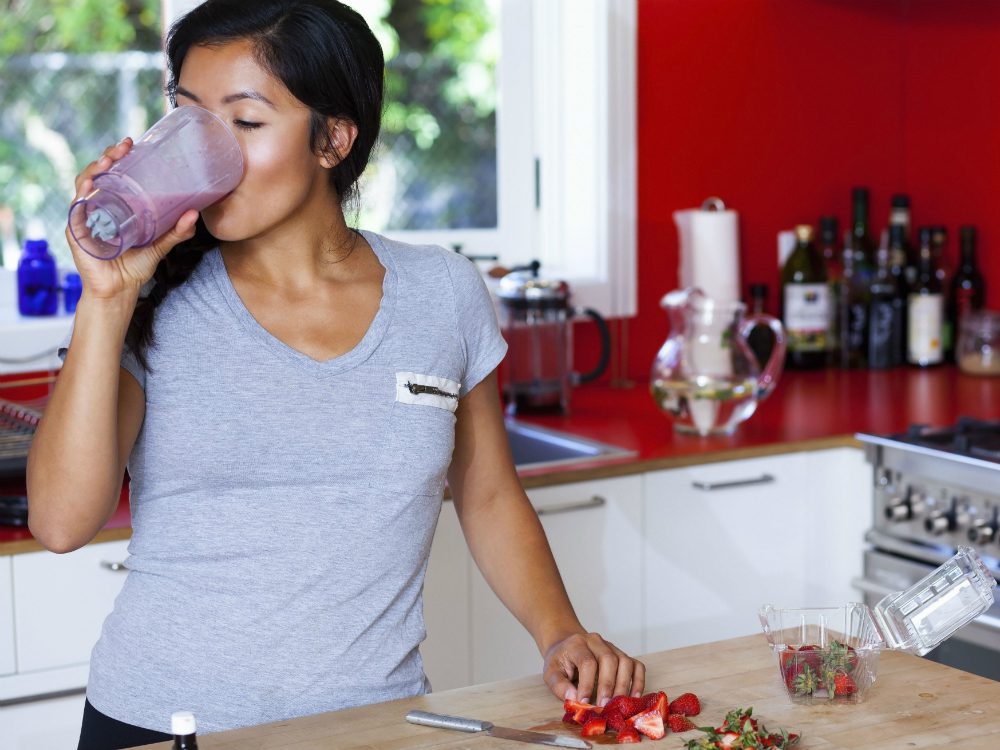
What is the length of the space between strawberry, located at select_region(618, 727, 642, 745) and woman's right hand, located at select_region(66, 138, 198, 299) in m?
0.57

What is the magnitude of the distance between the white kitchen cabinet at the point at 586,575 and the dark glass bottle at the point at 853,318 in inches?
42.1

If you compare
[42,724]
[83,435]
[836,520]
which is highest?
[83,435]

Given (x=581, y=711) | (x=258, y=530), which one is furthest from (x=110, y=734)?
(x=581, y=711)

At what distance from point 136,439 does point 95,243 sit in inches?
8.5

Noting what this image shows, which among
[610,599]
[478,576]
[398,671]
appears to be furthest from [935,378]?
[398,671]

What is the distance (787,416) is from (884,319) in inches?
23.8

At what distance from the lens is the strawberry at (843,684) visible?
1.26 m

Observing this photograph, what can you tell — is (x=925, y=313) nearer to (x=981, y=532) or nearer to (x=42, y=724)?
(x=981, y=532)

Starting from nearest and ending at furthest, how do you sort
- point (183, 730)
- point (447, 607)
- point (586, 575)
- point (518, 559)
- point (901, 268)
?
1. point (183, 730)
2. point (518, 559)
3. point (447, 607)
4. point (586, 575)
5. point (901, 268)

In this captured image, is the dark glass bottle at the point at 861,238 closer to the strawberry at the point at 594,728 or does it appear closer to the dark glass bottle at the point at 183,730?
the strawberry at the point at 594,728

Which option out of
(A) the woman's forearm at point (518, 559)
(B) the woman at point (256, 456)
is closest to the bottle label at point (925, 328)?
(A) the woman's forearm at point (518, 559)

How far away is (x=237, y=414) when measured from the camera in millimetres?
1331

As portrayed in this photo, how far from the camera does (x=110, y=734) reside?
4.38ft

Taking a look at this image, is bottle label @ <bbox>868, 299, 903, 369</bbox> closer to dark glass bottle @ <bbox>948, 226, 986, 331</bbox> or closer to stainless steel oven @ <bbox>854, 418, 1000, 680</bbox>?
dark glass bottle @ <bbox>948, 226, 986, 331</bbox>
